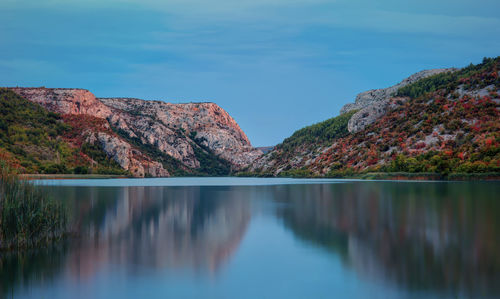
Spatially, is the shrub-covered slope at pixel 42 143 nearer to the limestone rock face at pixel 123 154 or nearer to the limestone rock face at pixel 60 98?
the limestone rock face at pixel 123 154

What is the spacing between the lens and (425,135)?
98.4 meters

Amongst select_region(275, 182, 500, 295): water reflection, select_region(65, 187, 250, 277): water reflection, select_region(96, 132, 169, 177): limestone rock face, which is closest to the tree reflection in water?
select_region(65, 187, 250, 277): water reflection

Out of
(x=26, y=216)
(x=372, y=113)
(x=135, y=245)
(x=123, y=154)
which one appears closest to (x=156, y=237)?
(x=135, y=245)

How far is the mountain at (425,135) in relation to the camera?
260 ft

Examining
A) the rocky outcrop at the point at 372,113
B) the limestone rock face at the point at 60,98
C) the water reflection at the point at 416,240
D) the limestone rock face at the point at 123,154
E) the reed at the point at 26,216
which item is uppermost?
the limestone rock face at the point at 60,98

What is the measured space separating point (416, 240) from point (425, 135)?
8746 centimetres

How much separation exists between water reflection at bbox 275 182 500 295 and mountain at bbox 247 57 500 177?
47.5 metres

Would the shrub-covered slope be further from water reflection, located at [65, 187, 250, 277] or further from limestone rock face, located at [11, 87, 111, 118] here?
water reflection, located at [65, 187, 250, 277]

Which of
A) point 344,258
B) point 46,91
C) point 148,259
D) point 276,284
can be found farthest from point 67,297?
point 46,91

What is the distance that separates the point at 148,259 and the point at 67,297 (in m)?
4.21

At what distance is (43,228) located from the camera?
17.2 meters

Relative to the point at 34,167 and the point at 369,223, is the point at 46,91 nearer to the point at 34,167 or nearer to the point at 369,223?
the point at 34,167

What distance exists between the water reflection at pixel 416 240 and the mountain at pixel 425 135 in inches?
1871

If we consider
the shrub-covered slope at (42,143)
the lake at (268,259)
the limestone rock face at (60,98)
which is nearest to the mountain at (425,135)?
the lake at (268,259)
